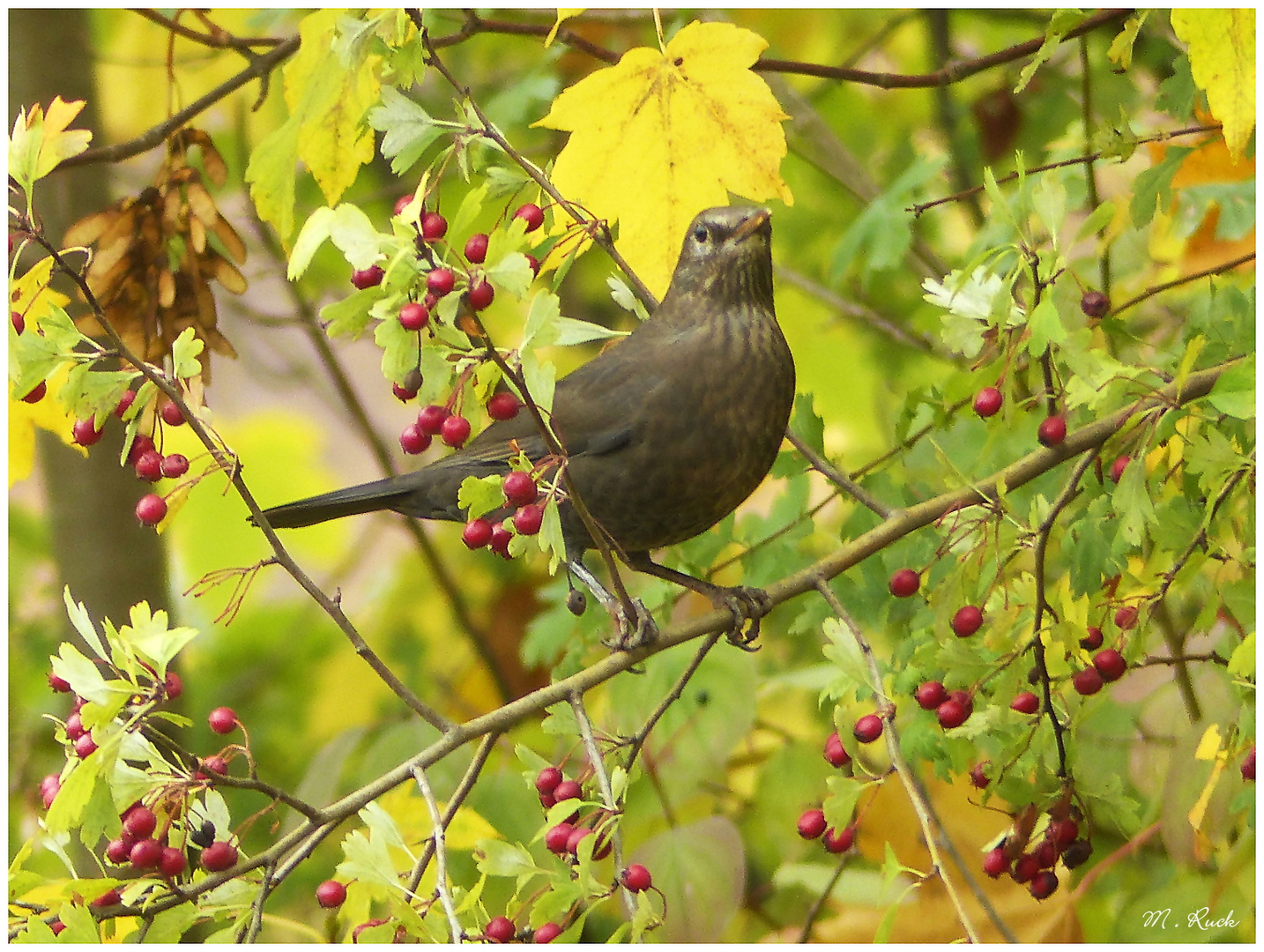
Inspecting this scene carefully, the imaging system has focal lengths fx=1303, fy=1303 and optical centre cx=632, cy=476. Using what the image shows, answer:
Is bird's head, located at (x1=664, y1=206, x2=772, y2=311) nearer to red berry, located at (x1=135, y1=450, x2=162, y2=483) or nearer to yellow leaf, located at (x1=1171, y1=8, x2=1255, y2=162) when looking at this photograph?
yellow leaf, located at (x1=1171, y1=8, x2=1255, y2=162)

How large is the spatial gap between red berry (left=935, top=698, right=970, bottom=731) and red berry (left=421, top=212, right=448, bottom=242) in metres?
0.83

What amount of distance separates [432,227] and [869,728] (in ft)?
2.57

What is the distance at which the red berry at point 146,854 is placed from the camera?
1.37 m

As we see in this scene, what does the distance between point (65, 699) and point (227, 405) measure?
3.37 feet

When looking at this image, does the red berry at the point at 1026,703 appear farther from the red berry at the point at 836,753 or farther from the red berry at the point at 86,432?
the red berry at the point at 86,432

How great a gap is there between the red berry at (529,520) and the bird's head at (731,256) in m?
0.91

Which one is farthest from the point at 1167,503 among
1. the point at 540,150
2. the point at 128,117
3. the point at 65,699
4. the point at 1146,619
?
the point at 128,117

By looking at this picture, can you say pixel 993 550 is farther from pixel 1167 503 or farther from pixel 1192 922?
pixel 1192 922

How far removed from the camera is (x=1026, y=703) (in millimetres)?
1673

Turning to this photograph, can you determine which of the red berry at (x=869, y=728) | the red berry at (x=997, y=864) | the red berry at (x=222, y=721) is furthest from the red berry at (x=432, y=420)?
the red berry at (x=997, y=864)

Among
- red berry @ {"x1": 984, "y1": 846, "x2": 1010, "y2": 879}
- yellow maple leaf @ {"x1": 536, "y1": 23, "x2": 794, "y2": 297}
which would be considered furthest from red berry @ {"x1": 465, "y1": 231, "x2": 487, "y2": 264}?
red berry @ {"x1": 984, "y1": 846, "x2": 1010, "y2": 879}

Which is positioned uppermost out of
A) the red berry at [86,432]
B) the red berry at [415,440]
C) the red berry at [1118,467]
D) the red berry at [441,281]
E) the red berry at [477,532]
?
the red berry at [441,281]

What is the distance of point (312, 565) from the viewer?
4469 mm

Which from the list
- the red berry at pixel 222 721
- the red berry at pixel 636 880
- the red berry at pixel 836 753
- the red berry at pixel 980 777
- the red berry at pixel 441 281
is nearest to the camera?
the red berry at pixel 441 281
